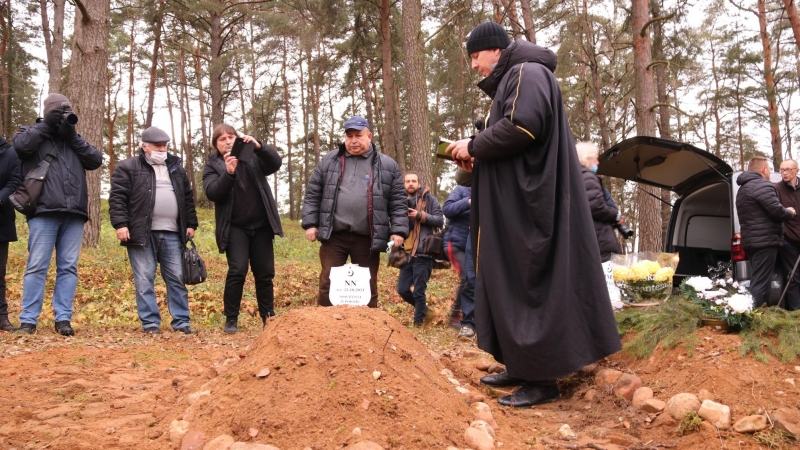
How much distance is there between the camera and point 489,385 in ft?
12.4

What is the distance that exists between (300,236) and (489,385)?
18.5m

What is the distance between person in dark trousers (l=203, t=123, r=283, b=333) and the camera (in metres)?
5.80

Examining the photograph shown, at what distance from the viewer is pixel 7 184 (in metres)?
5.61

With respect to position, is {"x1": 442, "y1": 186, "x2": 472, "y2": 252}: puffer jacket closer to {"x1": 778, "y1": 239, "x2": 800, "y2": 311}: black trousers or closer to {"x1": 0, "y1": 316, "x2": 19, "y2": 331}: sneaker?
{"x1": 778, "y1": 239, "x2": 800, "y2": 311}: black trousers

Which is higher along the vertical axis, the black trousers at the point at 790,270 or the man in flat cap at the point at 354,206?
the man in flat cap at the point at 354,206

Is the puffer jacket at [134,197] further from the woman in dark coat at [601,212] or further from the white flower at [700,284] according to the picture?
the white flower at [700,284]

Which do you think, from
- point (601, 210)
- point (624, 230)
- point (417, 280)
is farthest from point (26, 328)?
point (624, 230)

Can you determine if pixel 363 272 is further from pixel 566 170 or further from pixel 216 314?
pixel 216 314

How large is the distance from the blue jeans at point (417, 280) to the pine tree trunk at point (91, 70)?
5867 millimetres

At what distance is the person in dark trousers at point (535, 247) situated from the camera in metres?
3.29

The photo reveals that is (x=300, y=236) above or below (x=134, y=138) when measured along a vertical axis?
below

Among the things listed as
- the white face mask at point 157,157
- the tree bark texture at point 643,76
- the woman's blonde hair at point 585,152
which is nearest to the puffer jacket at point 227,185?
the white face mask at point 157,157

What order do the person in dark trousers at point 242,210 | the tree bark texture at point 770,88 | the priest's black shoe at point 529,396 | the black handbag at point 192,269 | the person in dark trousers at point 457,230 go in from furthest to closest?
1. the tree bark texture at point 770,88
2. the person in dark trousers at point 457,230
3. the black handbag at point 192,269
4. the person in dark trousers at point 242,210
5. the priest's black shoe at point 529,396

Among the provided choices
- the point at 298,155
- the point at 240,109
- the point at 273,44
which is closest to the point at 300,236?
the point at 273,44
